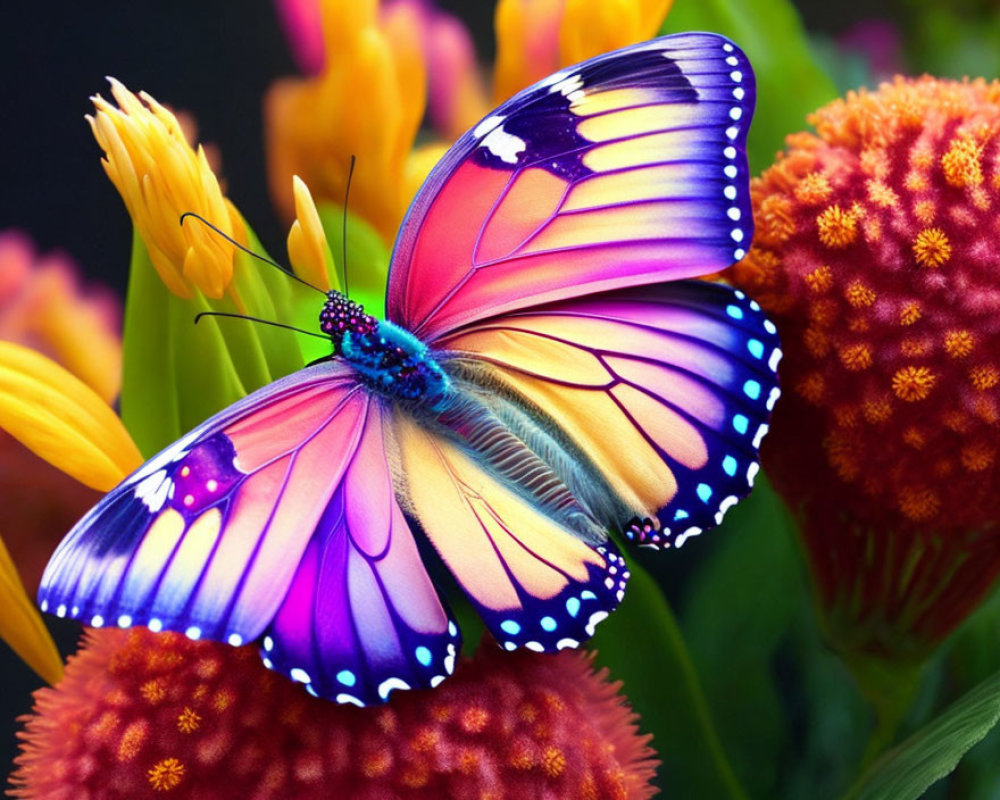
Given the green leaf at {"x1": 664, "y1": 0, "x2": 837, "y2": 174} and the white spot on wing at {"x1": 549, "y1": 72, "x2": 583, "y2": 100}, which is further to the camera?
the green leaf at {"x1": 664, "y1": 0, "x2": 837, "y2": 174}

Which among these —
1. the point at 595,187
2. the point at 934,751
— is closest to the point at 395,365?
the point at 595,187

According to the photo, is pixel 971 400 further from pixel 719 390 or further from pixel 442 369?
pixel 442 369

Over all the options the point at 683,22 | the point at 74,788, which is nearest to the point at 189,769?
the point at 74,788

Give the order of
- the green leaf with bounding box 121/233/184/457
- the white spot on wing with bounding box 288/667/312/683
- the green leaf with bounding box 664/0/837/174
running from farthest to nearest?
the green leaf with bounding box 664/0/837/174
the green leaf with bounding box 121/233/184/457
the white spot on wing with bounding box 288/667/312/683

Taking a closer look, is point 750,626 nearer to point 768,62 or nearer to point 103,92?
point 768,62

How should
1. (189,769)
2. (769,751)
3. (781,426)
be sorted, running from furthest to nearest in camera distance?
1. (769,751)
2. (781,426)
3. (189,769)

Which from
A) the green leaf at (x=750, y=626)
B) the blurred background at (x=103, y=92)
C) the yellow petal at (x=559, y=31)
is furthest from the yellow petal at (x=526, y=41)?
the green leaf at (x=750, y=626)

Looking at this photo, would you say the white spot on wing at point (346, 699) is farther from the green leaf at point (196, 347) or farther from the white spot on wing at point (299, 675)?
the green leaf at point (196, 347)

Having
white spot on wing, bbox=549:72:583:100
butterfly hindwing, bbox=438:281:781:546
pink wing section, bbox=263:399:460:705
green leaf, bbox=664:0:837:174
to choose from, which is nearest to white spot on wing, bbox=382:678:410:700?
pink wing section, bbox=263:399:460:705

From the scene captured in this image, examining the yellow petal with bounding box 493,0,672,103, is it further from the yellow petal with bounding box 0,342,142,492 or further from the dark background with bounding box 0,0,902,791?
the yellow petal with bounding box 0,342,142,492
